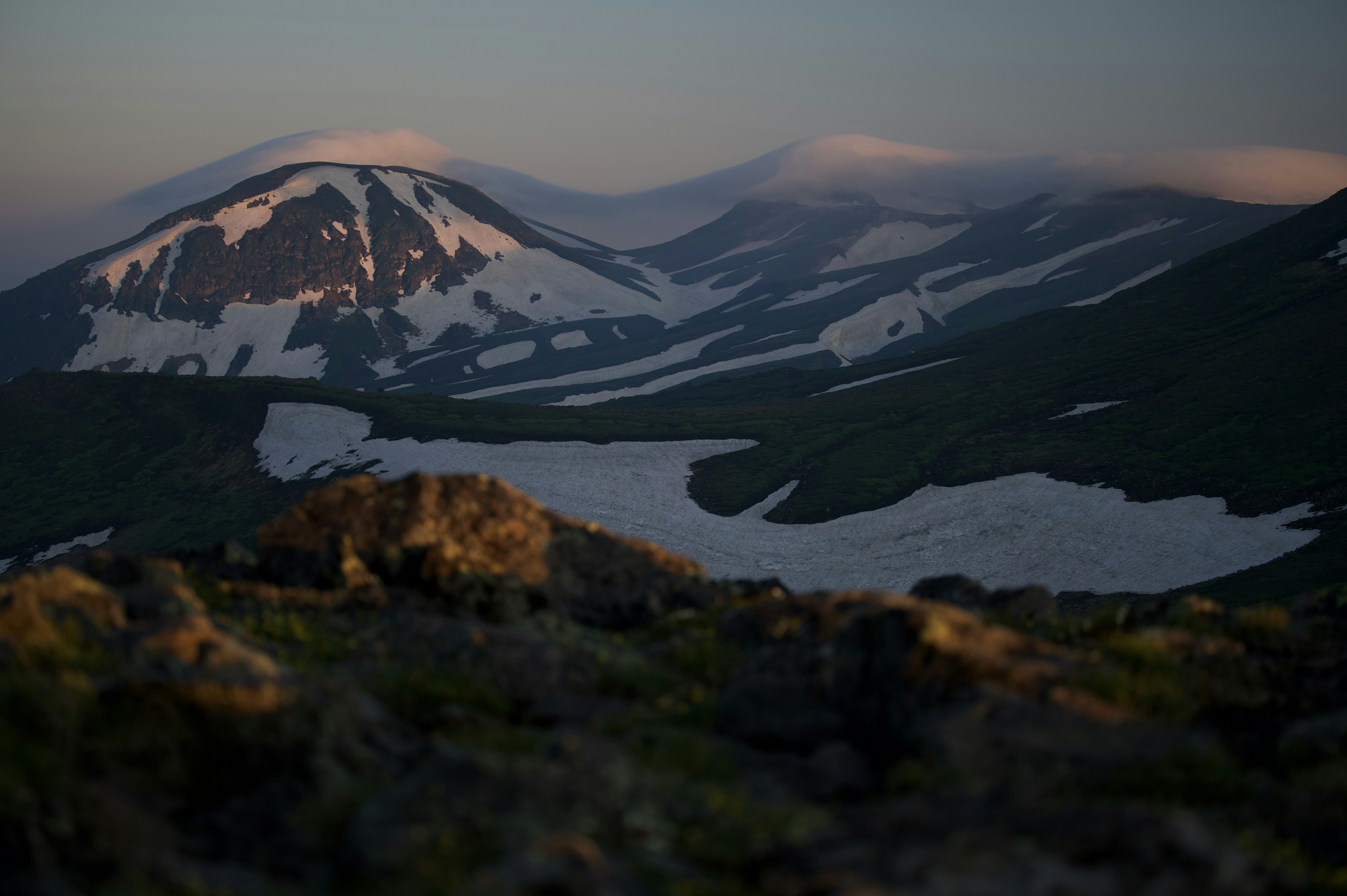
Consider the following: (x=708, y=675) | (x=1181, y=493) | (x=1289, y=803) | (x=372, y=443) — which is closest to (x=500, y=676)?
(x=708, y=675)

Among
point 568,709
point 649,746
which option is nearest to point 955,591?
point 568,709

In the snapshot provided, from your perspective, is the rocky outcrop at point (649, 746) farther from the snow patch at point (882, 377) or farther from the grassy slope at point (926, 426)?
the snow patch at point (882, 377)

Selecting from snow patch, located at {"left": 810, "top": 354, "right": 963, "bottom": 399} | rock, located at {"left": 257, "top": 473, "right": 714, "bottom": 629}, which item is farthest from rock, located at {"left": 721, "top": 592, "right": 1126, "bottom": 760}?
snow patch, located at {"left": 810, "top": 354, "right": 963, "bottom": 399}

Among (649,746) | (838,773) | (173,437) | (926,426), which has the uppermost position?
(173,437)

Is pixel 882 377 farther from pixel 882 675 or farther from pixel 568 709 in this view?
pixel 568 709

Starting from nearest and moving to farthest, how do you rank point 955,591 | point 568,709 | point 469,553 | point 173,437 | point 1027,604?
point 568,709 < point 469,553 < point 1027,604 < point 955,591 < point 173,437

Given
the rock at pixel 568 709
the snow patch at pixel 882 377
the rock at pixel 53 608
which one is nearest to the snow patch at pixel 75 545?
the rock at pixel 53 608
